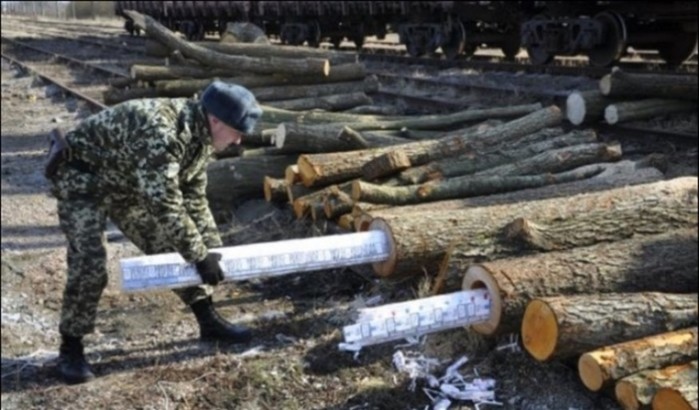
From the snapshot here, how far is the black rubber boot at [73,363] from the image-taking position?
4.42 meters

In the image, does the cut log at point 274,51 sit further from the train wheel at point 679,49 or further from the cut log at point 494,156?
the train wheel at point 679,49

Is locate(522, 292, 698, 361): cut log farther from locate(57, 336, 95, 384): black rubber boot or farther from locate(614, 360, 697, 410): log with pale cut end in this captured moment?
locate(57, 336, 95, 384): black rubber boot

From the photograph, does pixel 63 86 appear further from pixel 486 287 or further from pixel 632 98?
pixel 486 287

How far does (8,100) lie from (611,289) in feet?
49.4

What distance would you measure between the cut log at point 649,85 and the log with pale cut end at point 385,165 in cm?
406

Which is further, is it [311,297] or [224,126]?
[311,297]

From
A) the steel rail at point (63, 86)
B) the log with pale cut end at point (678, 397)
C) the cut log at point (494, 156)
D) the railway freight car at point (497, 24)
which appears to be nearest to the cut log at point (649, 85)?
the cut log at point (494, 156)

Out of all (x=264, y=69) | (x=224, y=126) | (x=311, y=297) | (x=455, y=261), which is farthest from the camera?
(x=264, y=69)

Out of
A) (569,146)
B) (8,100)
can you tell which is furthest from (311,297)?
(8,100)

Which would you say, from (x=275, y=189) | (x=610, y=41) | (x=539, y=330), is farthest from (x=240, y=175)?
(x=610, y=41)

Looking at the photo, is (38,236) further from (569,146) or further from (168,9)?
(168,9)

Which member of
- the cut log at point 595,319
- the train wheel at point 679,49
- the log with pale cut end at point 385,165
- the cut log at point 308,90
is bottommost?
the cut log at point 595,319

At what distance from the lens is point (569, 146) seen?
696 cm

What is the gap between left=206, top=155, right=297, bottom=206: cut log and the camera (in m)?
7.23
